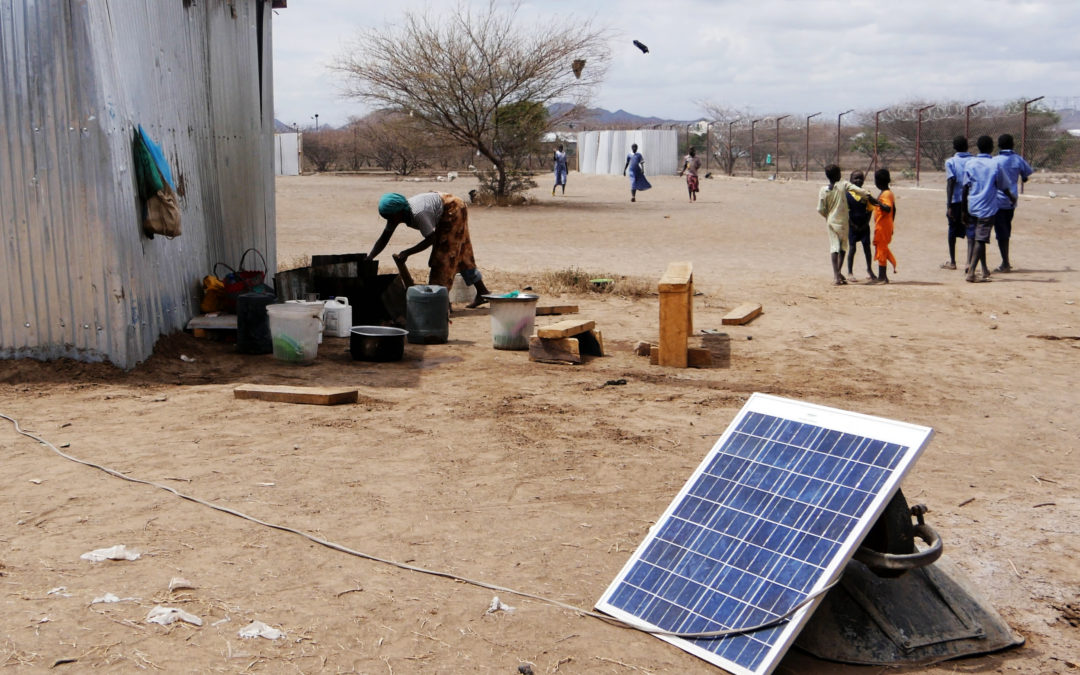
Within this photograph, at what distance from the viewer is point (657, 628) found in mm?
3697

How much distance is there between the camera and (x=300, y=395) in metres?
6.95

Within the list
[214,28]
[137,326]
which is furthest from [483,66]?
[137,326]

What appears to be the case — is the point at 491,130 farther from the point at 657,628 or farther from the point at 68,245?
the point at 657,628

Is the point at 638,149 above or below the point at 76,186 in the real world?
above

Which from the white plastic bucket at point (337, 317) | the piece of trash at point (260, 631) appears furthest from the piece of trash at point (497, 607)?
the white plastic bucket at point (337, 317)

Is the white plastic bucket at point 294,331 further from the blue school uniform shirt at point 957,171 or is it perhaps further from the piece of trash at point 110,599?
the blue school uniform shirt at point 957,171

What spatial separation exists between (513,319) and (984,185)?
7.59 meters

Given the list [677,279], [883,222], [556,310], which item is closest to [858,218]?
[883,222]

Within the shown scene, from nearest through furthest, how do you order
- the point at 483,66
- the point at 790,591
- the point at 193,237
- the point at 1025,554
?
the point at 790,591 < the point at 1025,554 < the point at 193,237 < the point at 483,66

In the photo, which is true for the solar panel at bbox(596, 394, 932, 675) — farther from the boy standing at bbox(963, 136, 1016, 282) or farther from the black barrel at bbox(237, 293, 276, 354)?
the boy standing at bbox(963, 136, 1016, 282)

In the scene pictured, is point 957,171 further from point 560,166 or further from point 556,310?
point 560,166

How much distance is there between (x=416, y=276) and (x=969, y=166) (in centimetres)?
736

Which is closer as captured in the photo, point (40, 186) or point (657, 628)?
point (657, 628)

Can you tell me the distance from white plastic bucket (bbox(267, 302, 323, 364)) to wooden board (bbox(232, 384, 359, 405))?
1.26m
